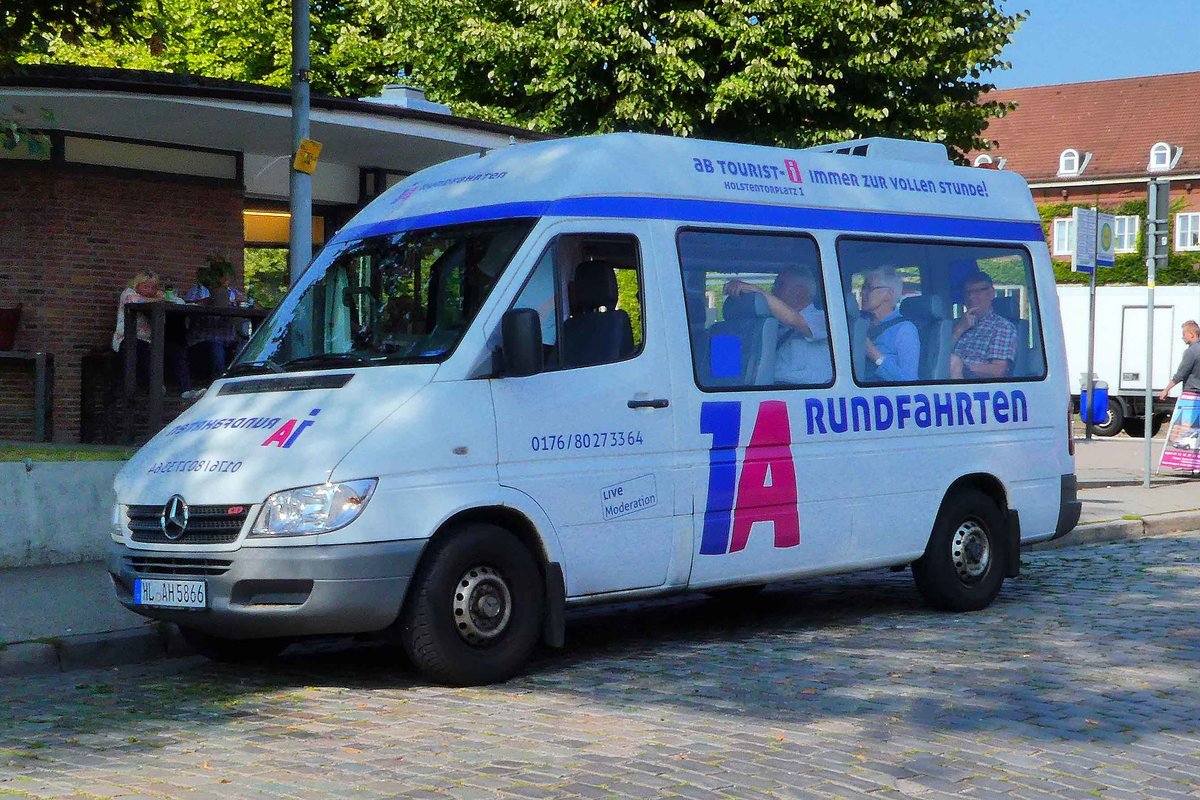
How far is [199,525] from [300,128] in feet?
20.7

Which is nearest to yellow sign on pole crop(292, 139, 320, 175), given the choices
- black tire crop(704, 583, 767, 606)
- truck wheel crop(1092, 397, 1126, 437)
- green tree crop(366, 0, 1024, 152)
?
black tire crop(704, 583, 767, 606)

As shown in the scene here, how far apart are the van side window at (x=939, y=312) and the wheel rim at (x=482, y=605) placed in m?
2.76

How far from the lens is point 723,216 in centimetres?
869

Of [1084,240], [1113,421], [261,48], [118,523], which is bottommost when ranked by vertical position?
[118,523]

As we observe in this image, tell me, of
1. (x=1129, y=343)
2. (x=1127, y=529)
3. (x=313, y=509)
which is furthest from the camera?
(x=1129, y=343)

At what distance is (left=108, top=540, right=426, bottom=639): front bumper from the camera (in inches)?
275

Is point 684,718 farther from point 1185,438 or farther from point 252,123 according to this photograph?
point 1185,438

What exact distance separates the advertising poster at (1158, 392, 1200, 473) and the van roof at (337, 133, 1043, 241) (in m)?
11.3

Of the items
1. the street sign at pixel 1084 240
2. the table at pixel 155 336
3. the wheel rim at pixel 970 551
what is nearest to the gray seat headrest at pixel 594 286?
the wheel rim at pixel 970 551

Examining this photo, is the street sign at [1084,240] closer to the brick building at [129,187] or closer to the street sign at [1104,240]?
the street sign at [1104,240]

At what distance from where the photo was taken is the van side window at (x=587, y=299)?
7.75 metres

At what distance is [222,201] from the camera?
17.9m

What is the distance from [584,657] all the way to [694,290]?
6.27ft

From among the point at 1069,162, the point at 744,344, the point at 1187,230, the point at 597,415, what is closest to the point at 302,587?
the point at 597,415
